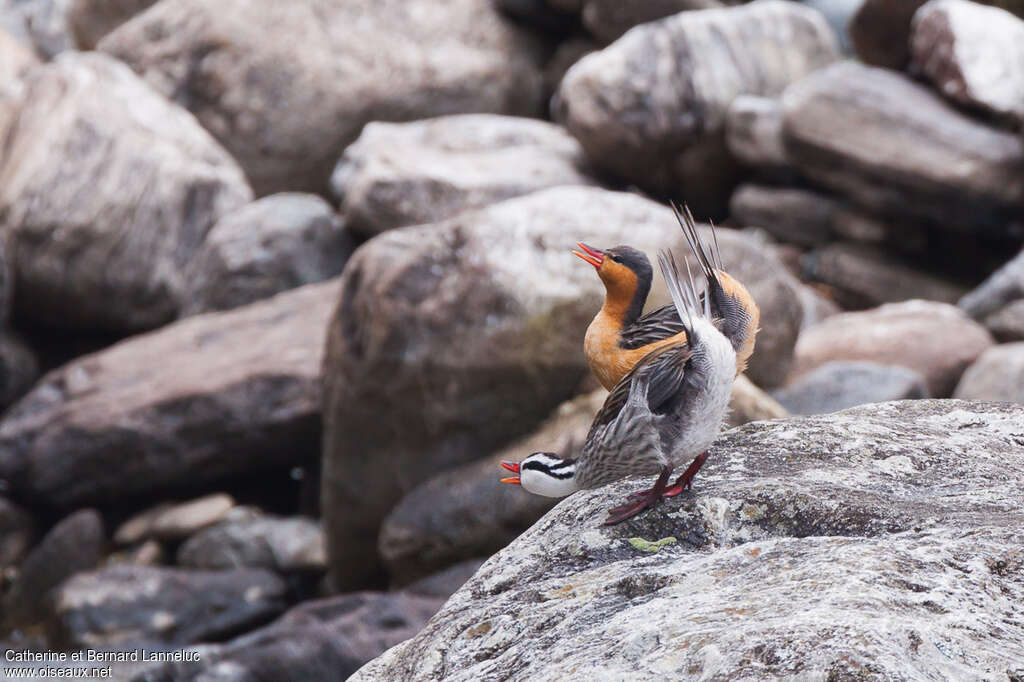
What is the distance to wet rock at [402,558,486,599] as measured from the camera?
23.3 feet

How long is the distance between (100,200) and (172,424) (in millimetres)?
3519

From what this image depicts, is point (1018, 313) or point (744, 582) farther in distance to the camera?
point (1018, 313)

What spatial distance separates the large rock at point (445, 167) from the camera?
1185cm

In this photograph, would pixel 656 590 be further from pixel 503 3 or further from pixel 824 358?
pixel 503 3

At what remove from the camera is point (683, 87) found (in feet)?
41.5

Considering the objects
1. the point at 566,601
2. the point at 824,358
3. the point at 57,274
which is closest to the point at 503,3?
the point at 57,274

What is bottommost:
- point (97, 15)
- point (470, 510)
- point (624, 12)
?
point (470, 510)

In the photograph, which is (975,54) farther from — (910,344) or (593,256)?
(593,256)

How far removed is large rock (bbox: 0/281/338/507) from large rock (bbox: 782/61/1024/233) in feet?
18.2

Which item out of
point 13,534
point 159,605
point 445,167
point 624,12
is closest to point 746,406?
point 159,605

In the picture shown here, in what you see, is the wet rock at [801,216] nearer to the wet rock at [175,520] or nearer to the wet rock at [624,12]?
the wet rock at [624,12]

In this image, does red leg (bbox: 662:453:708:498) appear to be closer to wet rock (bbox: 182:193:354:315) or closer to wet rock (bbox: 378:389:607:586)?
wet rock (bbox: 378:389:607:586)

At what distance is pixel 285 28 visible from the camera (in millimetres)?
15914

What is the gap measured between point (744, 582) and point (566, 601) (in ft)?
1.47
